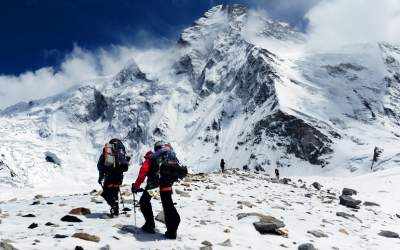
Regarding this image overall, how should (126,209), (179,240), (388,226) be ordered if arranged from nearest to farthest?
(179,240), (126,209), (388,226)

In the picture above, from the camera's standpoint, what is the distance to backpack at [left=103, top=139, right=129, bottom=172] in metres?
18.4

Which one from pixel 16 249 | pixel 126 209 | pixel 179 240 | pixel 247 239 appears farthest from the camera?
pixel 126 209

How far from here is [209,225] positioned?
1862 centimetres

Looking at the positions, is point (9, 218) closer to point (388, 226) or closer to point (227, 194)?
point (227, 194)

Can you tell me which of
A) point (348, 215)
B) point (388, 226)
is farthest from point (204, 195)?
point (388, 226)

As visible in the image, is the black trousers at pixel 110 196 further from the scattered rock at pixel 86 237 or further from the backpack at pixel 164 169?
the scattered rock at pixel 86 237

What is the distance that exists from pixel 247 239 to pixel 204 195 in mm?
8785

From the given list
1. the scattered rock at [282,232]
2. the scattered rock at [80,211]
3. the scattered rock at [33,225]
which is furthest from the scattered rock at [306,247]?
the scattered rock at [33,225]

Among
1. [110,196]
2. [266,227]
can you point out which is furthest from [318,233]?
[110,196]

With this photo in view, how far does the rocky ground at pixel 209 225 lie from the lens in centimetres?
1528

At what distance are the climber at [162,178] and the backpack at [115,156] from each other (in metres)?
2.13

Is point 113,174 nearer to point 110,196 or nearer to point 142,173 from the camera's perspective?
point 110,196

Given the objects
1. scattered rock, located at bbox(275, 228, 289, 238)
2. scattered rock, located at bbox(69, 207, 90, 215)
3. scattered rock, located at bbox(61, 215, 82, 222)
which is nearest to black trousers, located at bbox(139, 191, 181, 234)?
scattered rock, located at bbox(61, 215, 82, 222)

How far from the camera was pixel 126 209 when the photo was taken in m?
19.9
